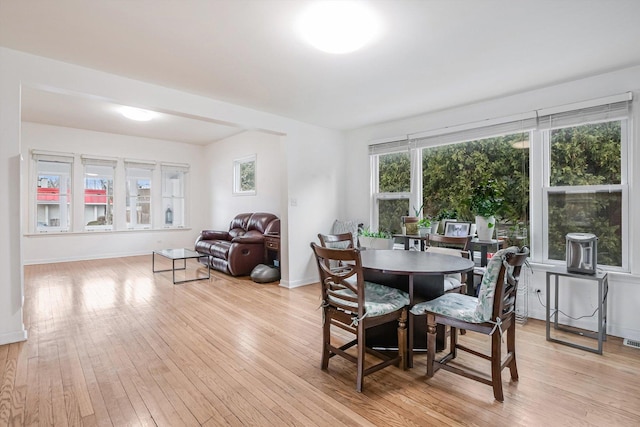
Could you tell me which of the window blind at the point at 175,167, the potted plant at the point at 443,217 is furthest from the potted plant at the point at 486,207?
the window blind at the point at 175,167

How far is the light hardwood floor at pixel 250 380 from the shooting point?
182 cm

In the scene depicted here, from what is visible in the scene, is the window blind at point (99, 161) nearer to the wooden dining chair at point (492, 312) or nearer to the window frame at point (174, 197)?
the window frame at point (174, 197)

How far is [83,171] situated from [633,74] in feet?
29.0

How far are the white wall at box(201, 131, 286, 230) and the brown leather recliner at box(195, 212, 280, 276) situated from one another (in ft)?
1.15

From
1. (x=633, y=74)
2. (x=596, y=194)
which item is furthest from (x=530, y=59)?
(x=596, y=194)

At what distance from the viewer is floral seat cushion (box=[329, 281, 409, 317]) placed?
6.94 feet

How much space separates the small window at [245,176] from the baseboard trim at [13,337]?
422cm

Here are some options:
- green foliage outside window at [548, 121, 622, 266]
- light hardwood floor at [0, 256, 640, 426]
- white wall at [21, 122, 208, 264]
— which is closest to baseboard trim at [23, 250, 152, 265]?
white wall at [21, 122, 208, 264]

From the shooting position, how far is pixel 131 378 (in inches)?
87.2

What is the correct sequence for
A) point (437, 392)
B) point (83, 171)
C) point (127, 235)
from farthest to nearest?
point (127, 235)
point (83, 171)
point (437, 392)

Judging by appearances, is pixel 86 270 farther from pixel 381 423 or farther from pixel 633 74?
pixel 633 74

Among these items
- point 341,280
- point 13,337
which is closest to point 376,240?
point 341,280

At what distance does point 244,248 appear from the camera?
5316 mm

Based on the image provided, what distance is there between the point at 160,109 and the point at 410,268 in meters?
3.09
